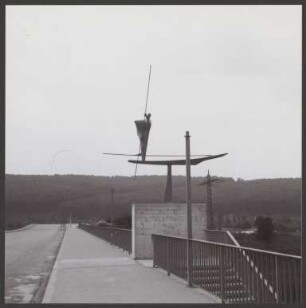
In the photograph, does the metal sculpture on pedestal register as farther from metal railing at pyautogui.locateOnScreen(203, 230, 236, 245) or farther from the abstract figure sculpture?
the abstract figure sculpture

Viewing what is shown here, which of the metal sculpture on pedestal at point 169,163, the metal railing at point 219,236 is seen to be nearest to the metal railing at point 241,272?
the metal railing at point 219,236

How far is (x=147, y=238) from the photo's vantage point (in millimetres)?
16281

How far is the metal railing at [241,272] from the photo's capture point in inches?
246

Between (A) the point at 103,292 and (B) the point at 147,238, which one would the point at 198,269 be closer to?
(A) the point at 103,292

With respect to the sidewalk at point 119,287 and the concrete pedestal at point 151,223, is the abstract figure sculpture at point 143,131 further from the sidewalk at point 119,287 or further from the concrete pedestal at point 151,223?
the sidewalk at point 119,287

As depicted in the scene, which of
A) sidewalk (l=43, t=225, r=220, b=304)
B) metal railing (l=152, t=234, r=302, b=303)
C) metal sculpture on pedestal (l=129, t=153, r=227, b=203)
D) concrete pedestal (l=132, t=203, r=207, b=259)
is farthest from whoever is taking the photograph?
metal sculpture on pedestal (l=129, t=153, r=227, b=203)

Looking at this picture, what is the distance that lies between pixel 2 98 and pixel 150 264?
34.7 feet

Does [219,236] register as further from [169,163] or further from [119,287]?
[119,287]

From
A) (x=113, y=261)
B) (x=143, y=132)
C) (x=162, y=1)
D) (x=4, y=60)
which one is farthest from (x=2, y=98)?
(x=113, y=261)

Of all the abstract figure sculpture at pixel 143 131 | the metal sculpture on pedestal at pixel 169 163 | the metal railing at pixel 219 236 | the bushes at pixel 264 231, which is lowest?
A: the bushes at pixel 264 231

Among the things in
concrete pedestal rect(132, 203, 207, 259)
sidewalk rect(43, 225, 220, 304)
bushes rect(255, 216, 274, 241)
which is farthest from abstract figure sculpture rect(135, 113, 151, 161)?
bushes rect(255, 216, 274, 241)

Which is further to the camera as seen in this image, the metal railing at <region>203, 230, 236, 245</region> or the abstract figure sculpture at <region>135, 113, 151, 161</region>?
the metal railing at <region>203, 230, 236, 245</region>

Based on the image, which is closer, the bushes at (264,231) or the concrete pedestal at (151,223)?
the concrete pedestal at (151,223)

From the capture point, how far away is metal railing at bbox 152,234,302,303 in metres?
6.25
